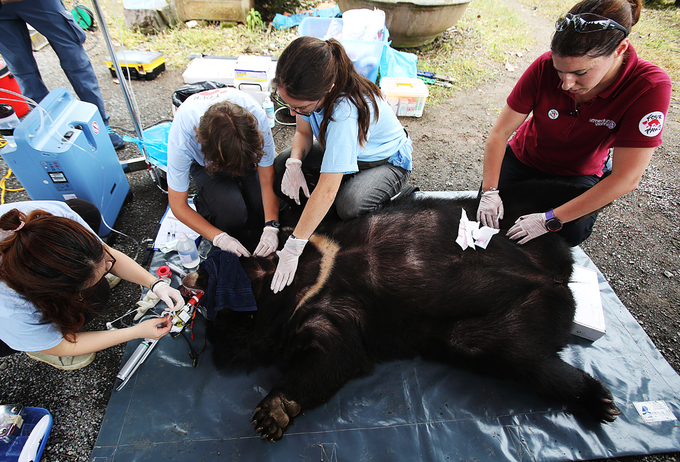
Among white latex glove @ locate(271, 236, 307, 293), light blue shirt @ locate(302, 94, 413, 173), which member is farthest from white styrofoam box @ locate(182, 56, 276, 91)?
white latex glove @ locate(271, 236, 307, 293)

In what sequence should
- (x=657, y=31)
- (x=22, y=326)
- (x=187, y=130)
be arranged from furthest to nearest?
1. (x=657, y=31)
2. (x=187, y=130)
3. (x=22, y=326)

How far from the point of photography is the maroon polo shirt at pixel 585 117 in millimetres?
1821

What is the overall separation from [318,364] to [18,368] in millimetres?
1910

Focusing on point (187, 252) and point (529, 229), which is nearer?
point (529, 229)

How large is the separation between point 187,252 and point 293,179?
3.21 ft

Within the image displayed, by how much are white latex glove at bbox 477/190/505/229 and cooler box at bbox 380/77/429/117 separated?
247 centimetres

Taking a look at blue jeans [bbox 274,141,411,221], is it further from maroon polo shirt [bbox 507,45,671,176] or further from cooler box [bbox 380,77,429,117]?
cooler box [bbox 380,77,429,117]

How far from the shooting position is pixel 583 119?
2111 millimetres

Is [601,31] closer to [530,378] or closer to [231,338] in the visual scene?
[530,378]

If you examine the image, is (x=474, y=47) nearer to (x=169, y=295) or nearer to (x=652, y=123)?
(x=652, y=123)

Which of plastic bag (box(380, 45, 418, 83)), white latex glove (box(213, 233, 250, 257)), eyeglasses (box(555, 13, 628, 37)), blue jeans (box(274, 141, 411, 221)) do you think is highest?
eyeglasses (box(555, 13, 628, 37))

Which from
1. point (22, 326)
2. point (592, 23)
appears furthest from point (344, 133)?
point (22, 326)

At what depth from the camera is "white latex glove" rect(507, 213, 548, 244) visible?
2.16 meters

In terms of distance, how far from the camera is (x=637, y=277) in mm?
2857
